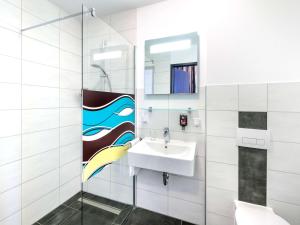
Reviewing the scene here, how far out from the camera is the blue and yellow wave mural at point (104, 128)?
4.06ft

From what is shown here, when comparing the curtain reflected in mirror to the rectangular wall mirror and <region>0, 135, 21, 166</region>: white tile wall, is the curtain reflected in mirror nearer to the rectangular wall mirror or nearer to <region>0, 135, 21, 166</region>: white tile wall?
the rectangular wall mirror

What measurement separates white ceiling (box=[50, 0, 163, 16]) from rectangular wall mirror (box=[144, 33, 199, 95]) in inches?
18.0

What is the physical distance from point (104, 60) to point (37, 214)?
6.04 feet

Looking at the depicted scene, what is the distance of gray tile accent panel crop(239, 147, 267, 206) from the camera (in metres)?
1.46

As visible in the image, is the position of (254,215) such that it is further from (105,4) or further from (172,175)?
(105,4)

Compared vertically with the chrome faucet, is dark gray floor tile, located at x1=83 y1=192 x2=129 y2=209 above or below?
below

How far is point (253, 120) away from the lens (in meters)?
1.49


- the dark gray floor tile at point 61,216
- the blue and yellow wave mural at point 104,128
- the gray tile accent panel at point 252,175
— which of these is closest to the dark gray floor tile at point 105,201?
the blue and yellow wave mural at point 104,128

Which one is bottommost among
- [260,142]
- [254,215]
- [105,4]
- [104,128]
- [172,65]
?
[254,215]

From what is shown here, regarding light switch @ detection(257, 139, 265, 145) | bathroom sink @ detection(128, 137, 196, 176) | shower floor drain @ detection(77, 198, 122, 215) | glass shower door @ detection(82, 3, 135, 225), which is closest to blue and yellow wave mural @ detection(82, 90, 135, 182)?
glass shower door @ detection(82, 3, 135, 225)

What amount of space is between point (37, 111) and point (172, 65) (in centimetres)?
158

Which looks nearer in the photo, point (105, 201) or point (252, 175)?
point (252, 175)

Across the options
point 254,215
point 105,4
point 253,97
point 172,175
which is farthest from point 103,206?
point 105,4

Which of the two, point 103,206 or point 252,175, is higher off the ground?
point 252,175
